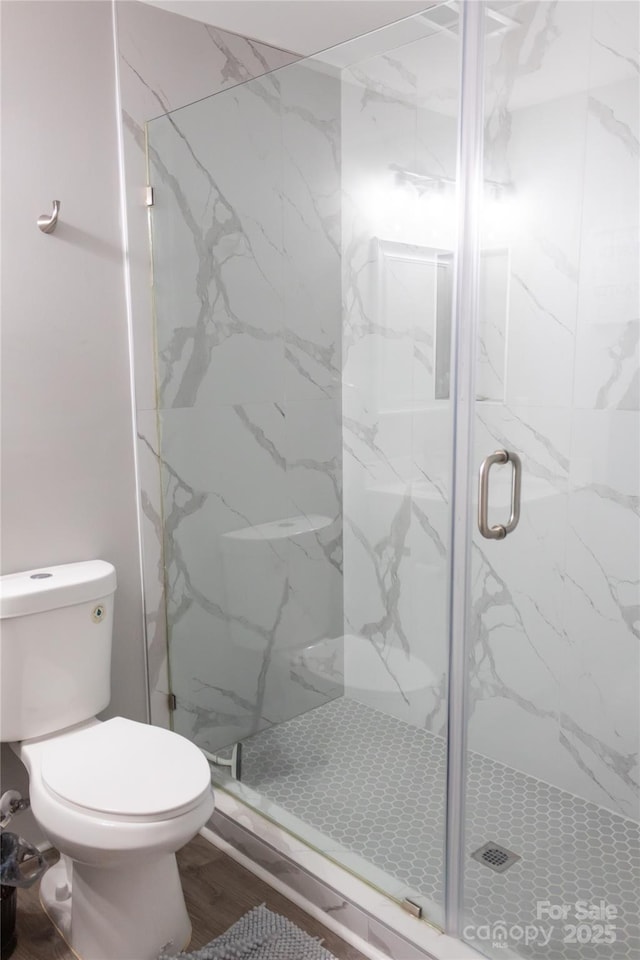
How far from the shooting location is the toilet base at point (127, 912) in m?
1.86

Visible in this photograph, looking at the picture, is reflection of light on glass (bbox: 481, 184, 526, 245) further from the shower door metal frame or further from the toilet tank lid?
the toilet tank lid

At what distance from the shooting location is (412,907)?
187 cm

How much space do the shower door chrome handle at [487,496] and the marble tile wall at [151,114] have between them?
47.3 inches

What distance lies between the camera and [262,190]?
230 centimetres

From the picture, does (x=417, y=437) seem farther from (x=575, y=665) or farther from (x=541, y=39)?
(x=541, y=39)

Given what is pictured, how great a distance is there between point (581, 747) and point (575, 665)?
226 millimetres

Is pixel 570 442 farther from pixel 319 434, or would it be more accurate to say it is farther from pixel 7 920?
pixel 7 920

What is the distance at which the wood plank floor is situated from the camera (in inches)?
76.2

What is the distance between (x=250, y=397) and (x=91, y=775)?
114 cm

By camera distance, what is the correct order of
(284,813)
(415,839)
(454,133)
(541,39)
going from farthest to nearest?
(284,813)
(415,839)
(541,39)
(454,133)

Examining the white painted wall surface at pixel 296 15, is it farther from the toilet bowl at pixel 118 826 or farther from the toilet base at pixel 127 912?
the toilet base at pixel 127 912

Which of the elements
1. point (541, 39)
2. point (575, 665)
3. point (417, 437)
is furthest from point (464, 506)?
point (541, 39)

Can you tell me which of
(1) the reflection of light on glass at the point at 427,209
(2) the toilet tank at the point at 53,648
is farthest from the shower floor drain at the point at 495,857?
(1) the reflection of light on glass at the point at 427,209

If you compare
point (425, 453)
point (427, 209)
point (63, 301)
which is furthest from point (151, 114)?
point (425, 453)
